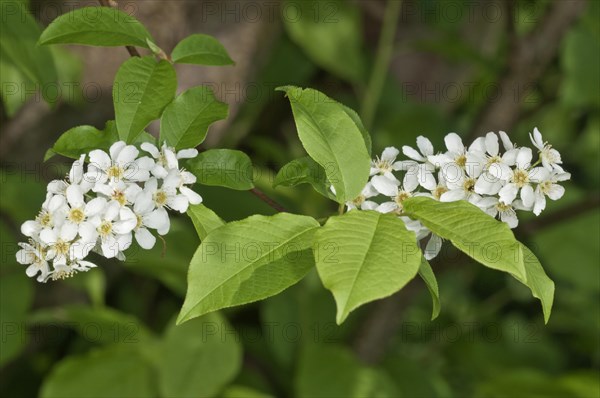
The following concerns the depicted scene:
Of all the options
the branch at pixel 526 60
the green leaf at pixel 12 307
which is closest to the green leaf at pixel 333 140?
the green leaf at pixel 12 307

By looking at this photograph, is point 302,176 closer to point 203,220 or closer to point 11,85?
point 203,220

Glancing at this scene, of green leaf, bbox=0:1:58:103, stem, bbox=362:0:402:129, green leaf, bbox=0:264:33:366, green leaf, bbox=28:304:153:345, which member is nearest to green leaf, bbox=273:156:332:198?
green leaf, bbox=0:1:58:103

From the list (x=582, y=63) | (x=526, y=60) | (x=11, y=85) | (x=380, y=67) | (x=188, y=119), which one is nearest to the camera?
(x=188, y=119)

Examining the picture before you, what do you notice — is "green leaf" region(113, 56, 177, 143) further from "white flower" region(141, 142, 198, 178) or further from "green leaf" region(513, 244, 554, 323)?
"green leaf" region(513, 244, 554, 323)

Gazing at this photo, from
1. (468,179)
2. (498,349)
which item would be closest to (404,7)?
(498,349)

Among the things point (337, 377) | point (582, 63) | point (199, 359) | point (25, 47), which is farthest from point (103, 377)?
point (582, 63)
